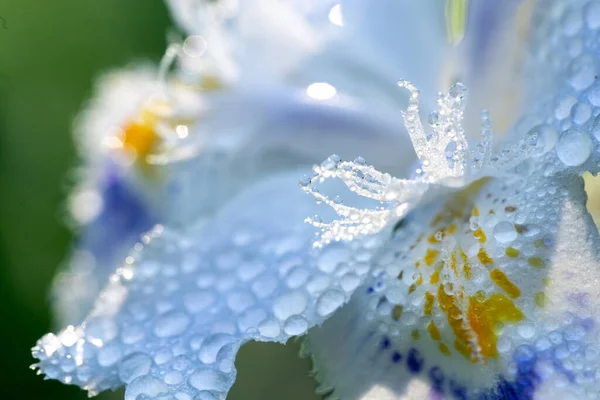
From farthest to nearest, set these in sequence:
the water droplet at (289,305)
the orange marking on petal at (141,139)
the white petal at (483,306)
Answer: the orange marking on petal at (141,139) → the water droplet at (289,305) → the white petal at (483,306)

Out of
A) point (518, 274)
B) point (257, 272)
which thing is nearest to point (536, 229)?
point (518, 274)

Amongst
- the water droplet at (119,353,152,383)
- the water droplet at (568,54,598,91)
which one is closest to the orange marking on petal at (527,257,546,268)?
the water droplet at (568,54,598,91)

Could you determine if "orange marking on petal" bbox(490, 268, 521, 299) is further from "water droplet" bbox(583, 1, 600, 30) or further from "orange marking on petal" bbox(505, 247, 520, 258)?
"water droplet" bbox(583, 1, 600, 30)

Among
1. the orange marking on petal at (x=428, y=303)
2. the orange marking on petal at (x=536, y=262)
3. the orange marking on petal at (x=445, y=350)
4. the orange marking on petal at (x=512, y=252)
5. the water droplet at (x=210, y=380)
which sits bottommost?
the orange marking on petal at (x=445, y=350)

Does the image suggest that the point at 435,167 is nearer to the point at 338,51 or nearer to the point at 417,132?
the point at 417,132

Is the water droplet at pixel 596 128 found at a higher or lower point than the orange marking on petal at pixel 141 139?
lower

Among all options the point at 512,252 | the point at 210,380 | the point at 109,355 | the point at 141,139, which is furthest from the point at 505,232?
the point at 141,139

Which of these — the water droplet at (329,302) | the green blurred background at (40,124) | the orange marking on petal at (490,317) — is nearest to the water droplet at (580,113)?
the orange marking on petal at (490,317)

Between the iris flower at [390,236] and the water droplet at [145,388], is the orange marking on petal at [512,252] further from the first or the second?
the water droplet at [145,388]
